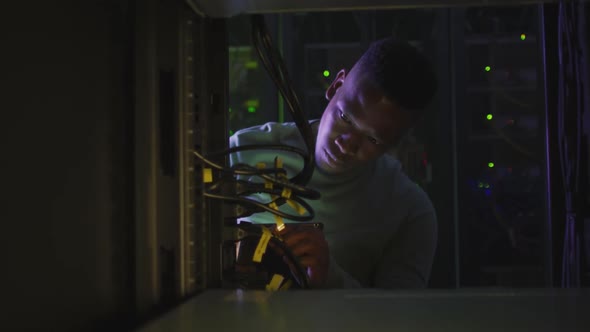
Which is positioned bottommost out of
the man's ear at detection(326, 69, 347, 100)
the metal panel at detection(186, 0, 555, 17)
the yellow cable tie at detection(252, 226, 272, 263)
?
the yellow cable tie at detection(252, 226, 272, 263)

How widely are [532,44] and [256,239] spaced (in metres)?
2.09

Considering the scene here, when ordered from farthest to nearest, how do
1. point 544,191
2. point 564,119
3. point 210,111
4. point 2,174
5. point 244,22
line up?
point 544,191 → point 244,22 → point 564,119 → point 210,111 → point 2,174

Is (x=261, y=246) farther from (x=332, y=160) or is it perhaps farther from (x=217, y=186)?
(x=332, y=160)

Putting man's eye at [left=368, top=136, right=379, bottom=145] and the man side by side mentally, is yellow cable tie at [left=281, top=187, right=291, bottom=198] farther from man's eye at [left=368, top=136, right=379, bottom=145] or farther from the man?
man's eye at [left=368, top=136, right=379, bottom=145]

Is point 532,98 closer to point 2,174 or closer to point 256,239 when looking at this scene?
point 256,239

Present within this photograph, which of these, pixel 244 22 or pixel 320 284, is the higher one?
pixel 244 22

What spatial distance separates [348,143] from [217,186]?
25.8 inches

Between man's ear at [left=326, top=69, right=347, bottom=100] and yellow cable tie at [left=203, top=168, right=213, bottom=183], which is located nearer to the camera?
yellow cable tie at [left=203, top=168, right=213, bottom=183]

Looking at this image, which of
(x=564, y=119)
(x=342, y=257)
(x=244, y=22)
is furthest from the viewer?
(x=244, y=22)

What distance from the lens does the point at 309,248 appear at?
2.68 feet

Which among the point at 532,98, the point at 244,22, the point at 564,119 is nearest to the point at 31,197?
the point at 564,119

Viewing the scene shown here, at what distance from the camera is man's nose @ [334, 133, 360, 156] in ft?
4.10

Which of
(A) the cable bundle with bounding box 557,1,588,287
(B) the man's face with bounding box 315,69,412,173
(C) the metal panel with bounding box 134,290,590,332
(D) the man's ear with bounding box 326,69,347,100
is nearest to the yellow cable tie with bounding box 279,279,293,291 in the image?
(C) the metal panel with bounding box 134,290,590,332

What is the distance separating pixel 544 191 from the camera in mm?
2277
